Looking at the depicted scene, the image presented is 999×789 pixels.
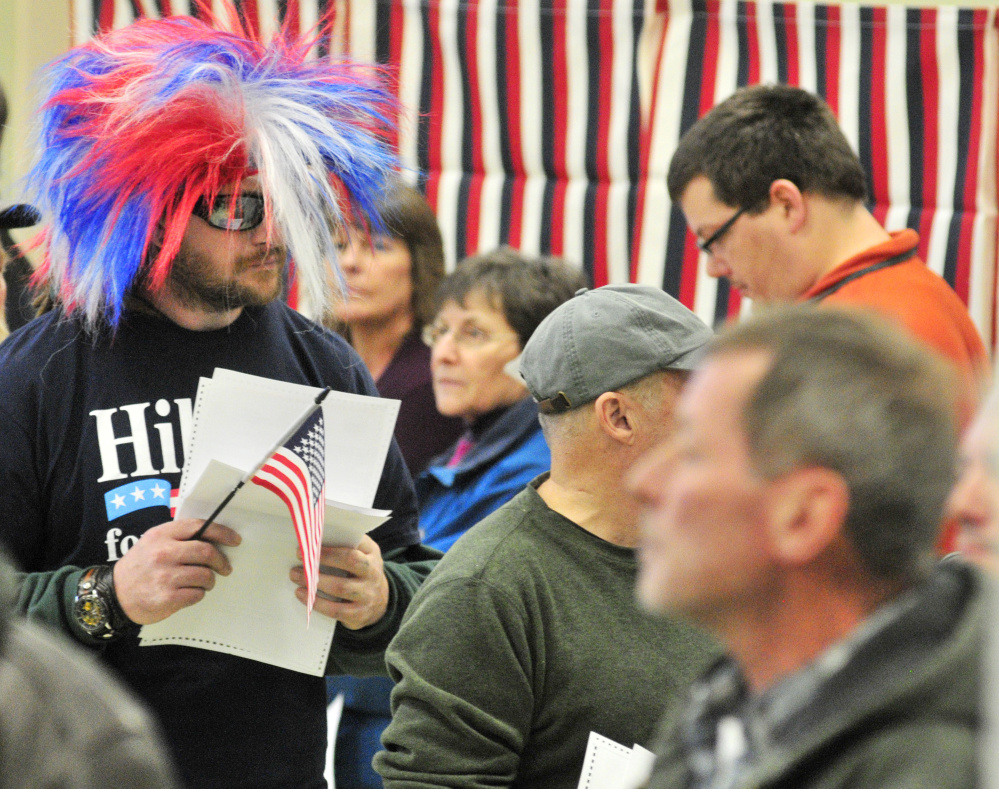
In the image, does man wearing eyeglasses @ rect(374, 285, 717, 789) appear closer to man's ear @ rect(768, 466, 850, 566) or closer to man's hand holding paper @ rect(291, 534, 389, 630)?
Answer: man's hand holding paper @ rect(291, 534, 389, 630)

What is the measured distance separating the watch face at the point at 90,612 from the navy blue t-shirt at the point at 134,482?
0.34 feet

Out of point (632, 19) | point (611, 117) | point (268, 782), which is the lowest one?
point (268, 782)

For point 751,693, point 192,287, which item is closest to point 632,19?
point 192,287

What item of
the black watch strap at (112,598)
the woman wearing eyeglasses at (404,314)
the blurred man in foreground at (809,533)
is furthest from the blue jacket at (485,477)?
the blurred man in foreground at (809,533)

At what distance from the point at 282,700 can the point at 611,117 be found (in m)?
3.16

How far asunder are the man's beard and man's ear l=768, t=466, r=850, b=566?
115 cm

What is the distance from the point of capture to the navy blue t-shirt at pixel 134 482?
6.09 feet

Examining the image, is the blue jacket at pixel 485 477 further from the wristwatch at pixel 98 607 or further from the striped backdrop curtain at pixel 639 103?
the striped backdrop curtain at pixel 639 103

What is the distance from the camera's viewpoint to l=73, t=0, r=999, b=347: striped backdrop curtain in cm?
445

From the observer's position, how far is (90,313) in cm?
189

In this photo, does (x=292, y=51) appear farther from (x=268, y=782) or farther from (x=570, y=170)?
(x=570, y=170)

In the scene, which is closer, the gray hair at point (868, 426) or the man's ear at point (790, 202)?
the gray hair at point (868, 426)

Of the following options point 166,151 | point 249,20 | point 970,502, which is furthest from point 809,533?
point 249,20

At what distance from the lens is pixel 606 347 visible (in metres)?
1.80
